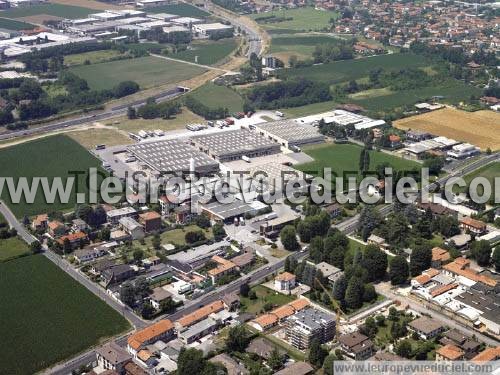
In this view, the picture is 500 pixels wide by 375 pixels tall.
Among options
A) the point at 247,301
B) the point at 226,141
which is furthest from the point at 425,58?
the point at 247,301

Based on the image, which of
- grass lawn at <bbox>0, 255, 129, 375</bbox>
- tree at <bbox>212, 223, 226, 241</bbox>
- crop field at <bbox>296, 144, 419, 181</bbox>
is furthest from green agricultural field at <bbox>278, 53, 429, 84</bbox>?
grass lawn at <bbox>0, 255, 129, 375</bbox>

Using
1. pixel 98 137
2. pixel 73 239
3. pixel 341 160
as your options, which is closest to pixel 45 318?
pixel 73 239

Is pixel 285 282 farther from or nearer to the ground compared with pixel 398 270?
nearer to the ground

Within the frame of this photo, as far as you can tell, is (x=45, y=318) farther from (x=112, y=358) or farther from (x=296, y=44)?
(x=296, y=44)

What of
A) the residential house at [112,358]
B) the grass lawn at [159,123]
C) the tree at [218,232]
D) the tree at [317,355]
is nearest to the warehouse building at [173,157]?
the grass lawn at [159,123]

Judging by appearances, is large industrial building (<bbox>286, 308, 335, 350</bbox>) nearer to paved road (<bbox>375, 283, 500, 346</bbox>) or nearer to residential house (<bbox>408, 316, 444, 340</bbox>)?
residential house (<bbox>408, 316, 444, 340</bbox>)

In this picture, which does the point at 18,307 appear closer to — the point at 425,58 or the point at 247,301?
the point at 247,301

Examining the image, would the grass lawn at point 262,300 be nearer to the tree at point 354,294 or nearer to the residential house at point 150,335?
the tree at point 354,294
